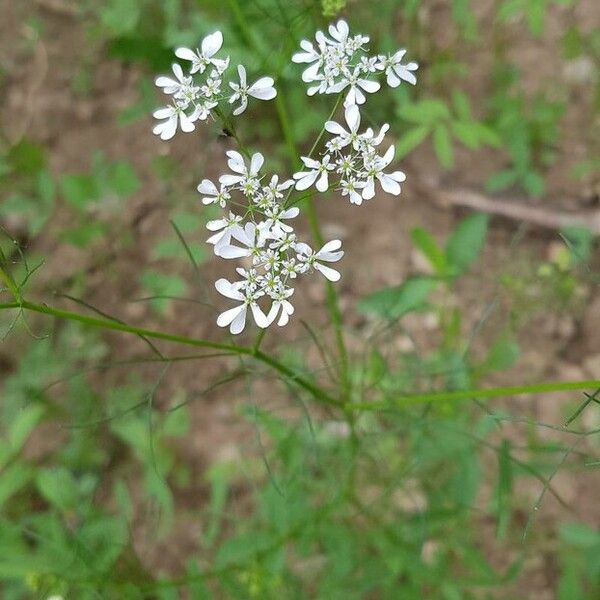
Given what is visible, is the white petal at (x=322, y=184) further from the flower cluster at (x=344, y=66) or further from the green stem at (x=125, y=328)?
the green stem at (x=125, y=328)

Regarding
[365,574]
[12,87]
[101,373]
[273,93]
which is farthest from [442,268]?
[12,87]

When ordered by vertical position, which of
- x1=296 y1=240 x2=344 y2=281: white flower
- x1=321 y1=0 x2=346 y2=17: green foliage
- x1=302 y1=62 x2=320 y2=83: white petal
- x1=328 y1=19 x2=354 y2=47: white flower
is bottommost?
x1=296 y1=240 x2=344 y2=281: white flower

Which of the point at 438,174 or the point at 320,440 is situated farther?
the point at 438,174

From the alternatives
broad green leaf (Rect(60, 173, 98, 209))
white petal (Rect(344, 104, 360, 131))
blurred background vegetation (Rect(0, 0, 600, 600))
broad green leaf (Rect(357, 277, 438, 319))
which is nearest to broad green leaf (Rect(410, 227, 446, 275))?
blurred background vegetation (Rect(0, 0, 600, 600))

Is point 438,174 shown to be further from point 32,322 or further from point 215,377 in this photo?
point 32,322

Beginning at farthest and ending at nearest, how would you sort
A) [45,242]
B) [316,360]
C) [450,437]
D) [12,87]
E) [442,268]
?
[12,87], [45,242], [316,360], [442,268], [450,437]

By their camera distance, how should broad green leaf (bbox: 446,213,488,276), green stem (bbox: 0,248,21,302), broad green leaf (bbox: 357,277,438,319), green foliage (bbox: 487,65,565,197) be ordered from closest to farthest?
green stem (bbox: 0,248,21,302) < broad green leaf (bbox: 357,277,438,319) < broad green leaf (bbox: 446,213,488,276) < green foliage (bbox: 487,65,565,197)

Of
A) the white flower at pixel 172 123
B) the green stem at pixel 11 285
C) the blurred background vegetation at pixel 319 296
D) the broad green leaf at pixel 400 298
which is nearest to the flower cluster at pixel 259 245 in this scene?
the white flower at pixel 172 123

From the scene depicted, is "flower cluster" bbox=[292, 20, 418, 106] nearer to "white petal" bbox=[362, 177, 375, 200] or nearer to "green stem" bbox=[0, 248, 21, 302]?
"white petal" bbox=[362, 177, 375, 200]

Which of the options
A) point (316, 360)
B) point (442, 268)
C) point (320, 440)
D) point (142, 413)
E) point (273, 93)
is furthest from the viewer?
point (316, 360)
